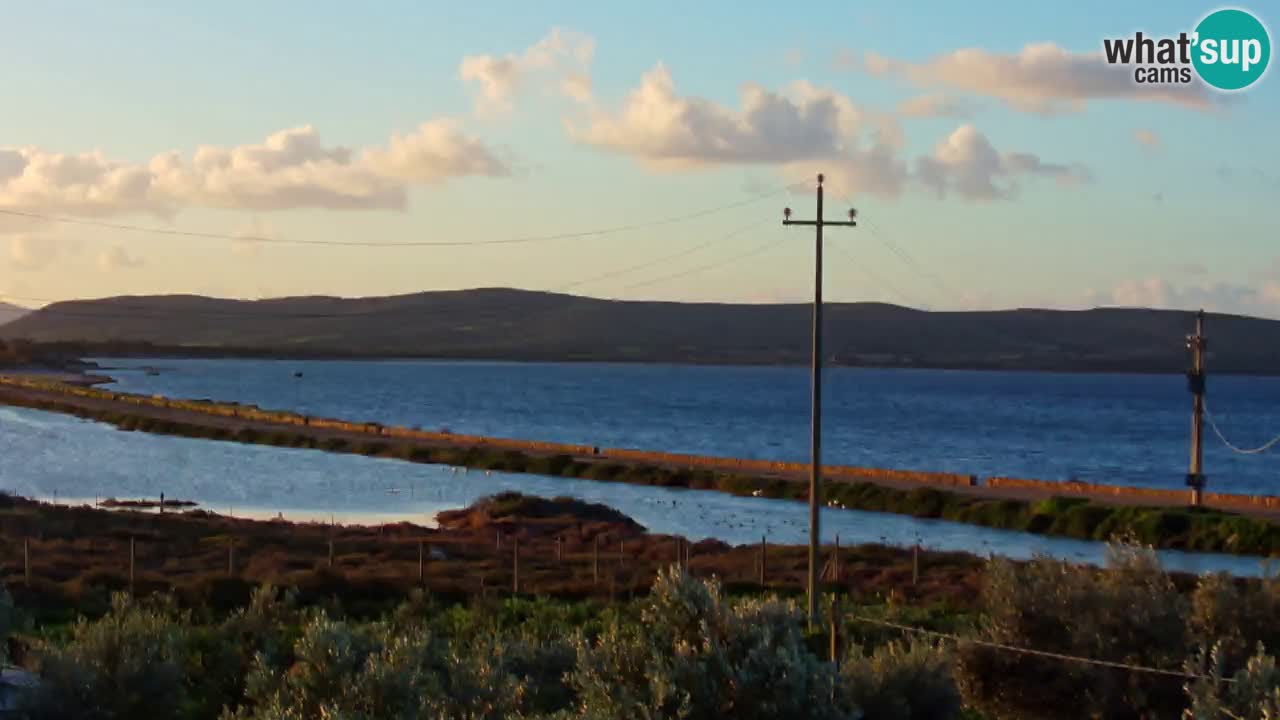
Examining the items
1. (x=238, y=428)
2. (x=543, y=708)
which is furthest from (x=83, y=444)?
(x=543, y=708)

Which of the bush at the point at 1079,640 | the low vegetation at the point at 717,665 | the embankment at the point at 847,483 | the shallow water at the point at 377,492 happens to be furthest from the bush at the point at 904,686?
the shallow water at the point at 377,492

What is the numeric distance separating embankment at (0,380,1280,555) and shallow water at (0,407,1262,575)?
1.50 metres

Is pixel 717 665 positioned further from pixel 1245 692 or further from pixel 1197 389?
pixel 1197 389

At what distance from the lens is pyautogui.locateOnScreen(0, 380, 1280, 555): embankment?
5628 centimetres

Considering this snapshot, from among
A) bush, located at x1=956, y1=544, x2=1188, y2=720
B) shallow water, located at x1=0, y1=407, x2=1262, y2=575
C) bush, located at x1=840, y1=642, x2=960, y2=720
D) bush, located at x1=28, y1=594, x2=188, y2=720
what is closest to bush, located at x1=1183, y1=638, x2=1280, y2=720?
bush, located at x1=840, y1=642, x2=960, y2=720

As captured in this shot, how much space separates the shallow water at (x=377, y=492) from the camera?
5934 cm

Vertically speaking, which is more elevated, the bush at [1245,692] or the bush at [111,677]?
the bush at [1245,692]

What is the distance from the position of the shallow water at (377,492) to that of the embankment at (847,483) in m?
1.50

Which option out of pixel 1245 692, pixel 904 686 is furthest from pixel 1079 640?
pixel 1245 692

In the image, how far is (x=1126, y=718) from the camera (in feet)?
62.9

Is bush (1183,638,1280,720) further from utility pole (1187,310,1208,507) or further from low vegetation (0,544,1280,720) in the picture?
utility pole (1187,310,1208,507)

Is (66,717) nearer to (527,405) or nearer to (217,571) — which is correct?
(217,571)

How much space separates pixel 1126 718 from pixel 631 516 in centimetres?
4942

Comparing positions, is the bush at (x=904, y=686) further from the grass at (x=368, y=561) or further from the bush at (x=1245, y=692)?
the grass at (x=368, y=561)
